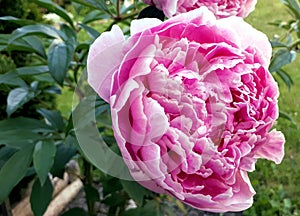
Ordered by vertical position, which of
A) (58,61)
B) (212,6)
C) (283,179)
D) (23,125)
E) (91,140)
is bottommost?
(283,179)

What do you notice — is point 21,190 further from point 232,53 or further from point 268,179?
point 232,53

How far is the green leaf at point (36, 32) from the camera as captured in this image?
1.16 meters

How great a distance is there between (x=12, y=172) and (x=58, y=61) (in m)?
0.29

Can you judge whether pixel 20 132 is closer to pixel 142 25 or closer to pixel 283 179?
pixel 142 25

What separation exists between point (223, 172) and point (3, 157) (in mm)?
1069

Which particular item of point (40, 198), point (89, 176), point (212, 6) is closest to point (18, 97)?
point (40, 198)

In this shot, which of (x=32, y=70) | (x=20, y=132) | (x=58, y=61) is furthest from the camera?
(x=32, y=70)

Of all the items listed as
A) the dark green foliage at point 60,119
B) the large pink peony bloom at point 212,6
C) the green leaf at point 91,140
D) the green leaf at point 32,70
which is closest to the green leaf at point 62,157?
the dark green foliage at point 60,119

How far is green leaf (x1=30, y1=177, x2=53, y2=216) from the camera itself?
4.93ft

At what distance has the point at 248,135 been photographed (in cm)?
53

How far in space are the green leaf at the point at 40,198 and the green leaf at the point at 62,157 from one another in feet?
0.31

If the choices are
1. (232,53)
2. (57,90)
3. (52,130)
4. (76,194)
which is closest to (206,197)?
(232,53)

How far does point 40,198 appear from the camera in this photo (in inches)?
59.8

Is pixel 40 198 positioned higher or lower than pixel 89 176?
higher
